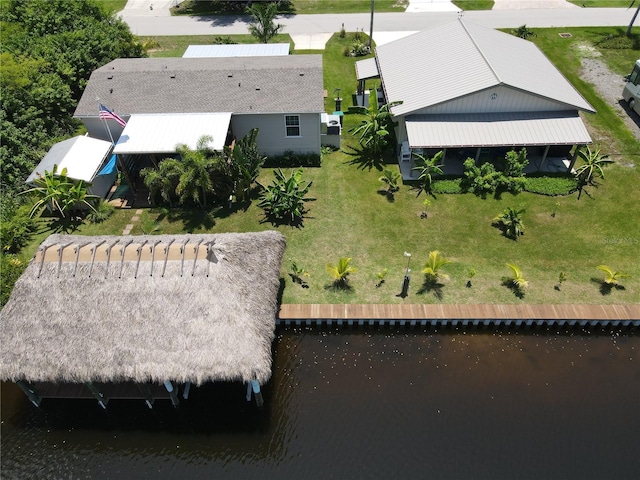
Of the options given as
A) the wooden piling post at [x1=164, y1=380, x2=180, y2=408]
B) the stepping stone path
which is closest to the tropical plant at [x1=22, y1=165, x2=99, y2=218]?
the stepping stone path

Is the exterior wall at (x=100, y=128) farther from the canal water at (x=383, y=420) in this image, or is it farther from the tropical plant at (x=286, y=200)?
the canal water at (x=383, y=420)

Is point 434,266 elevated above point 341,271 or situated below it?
above

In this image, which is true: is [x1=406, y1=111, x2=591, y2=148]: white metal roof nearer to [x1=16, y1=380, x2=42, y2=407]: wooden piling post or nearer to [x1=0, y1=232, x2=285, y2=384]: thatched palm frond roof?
[x1=0, y1=232, x2=285, y2=384]: thatched palm frond roof

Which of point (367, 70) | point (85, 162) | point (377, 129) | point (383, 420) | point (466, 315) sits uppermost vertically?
point (367, 70)

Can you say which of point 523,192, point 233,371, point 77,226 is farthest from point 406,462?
point 77,226

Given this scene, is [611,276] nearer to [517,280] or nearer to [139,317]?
[517,280]

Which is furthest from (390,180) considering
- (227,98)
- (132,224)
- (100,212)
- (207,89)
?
(100,212)
